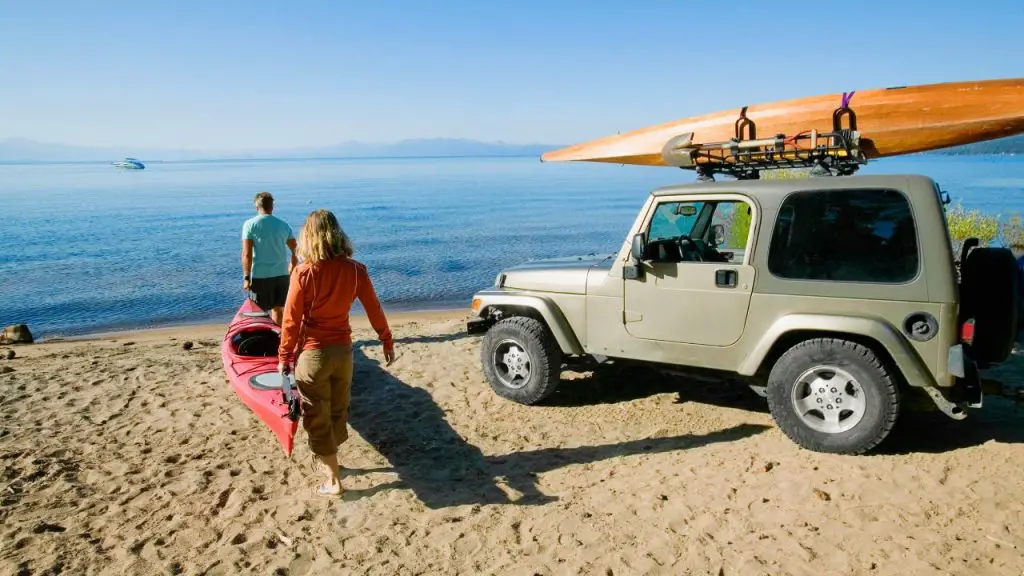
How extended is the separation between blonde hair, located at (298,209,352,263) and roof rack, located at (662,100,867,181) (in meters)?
3.50

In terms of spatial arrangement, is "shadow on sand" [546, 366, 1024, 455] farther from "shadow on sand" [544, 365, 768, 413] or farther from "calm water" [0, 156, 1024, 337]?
"calm water" [0, 156, 1024, 337]

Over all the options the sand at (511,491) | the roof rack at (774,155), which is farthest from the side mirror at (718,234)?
the sand at (511,491)

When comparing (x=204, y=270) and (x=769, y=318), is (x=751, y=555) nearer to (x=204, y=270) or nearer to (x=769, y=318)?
(x=769, y=318)

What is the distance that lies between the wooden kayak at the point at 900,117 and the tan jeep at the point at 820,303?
133cm

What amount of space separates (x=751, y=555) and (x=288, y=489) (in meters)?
3.28

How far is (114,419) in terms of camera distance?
6.61 metres

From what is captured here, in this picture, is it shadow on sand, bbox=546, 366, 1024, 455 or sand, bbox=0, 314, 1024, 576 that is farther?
shadow on sand, bbox=546, 366, 1024, 455

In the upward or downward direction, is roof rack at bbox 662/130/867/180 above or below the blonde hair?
above

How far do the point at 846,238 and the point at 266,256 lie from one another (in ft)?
20.0

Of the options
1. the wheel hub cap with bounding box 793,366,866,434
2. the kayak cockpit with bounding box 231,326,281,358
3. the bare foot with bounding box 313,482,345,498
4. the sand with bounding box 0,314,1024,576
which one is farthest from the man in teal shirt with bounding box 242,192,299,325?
the wheel hub cap with bounding box 793,366,866,434

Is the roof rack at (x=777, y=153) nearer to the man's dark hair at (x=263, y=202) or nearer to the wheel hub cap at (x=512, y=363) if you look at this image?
the wheel hub cap at (x=512, y=363)

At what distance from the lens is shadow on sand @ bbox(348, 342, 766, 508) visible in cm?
488

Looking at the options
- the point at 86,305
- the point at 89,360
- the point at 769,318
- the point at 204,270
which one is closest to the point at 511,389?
the point at 769,318

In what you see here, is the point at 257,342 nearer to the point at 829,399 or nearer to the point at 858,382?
the point at 829,399
